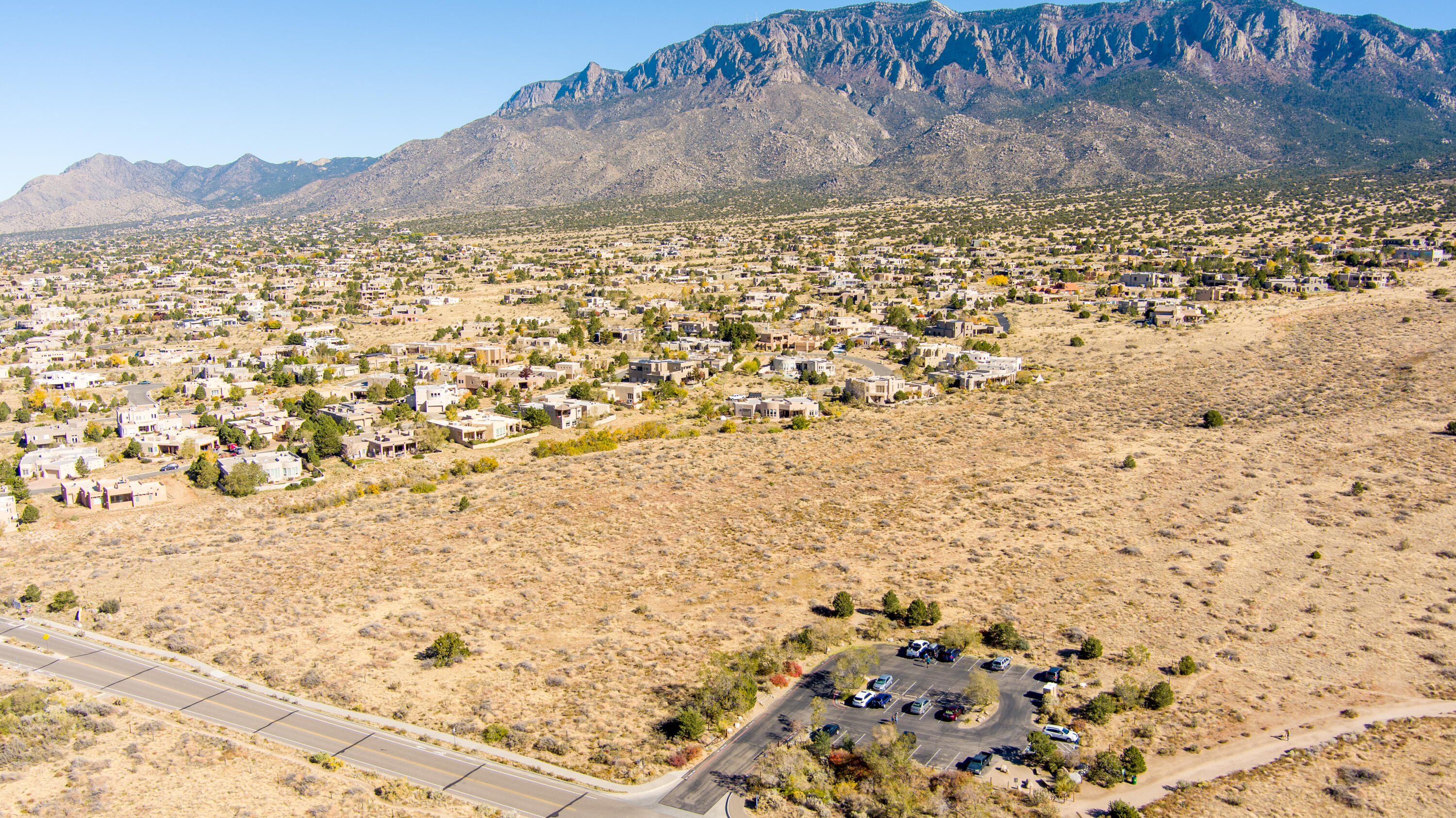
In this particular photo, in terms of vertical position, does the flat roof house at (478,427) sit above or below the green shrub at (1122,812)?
above

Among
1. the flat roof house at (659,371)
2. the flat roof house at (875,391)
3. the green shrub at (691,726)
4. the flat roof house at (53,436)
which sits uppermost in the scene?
the flat roof house at (53,436)

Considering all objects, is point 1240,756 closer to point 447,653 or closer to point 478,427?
point 447,653

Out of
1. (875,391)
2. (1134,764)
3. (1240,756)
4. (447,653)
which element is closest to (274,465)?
(447,653)

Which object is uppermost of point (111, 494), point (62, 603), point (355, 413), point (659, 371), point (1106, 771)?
point (355, 413)

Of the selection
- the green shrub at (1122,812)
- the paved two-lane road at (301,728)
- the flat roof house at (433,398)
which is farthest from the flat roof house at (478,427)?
the green shrub at (1122,812)

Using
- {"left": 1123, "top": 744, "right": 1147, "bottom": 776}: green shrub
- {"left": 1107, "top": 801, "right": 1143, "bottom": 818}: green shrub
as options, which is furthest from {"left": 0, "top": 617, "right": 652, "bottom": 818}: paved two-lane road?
{"left": 1123, "top": 744, "right": 1147, "bottom": 776}: green shrub

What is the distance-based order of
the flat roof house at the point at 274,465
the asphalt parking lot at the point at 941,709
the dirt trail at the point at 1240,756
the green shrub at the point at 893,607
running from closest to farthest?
the dirt trail at the point at 1240,756 → the asphalt parking lot at the point at 941,709 → the green shrub at the point at 893,607 → the flat roof house at the point at 274,465

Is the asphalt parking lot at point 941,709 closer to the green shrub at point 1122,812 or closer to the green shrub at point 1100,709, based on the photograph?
the green shrub at point 1100,709

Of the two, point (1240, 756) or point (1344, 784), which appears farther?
point (1240, 756)
